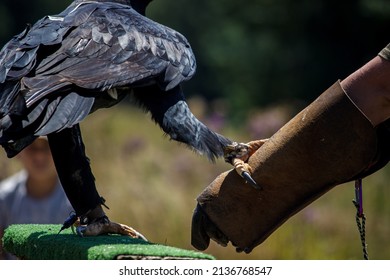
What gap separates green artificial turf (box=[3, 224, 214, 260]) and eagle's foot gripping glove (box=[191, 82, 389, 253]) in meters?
0.38

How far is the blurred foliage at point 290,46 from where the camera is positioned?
58.9 feet

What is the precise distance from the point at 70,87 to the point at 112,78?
0.76 feet

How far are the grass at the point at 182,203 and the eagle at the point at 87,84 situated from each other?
2950 mm

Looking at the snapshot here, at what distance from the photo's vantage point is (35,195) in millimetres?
6391

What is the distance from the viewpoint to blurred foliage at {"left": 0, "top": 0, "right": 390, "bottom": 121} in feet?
58.9

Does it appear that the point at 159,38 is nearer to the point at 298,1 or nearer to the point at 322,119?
the point at 322,119

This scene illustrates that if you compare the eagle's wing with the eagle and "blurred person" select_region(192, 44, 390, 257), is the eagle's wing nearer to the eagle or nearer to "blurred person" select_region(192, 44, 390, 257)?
the eagle

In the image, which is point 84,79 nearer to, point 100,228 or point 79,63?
point 79,63

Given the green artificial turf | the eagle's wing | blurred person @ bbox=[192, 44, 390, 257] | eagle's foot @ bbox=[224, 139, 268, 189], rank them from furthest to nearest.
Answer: eagle's foot @ bbox=[224, 139, 268, 189] < the eagle's wing < blurred person @ bbox=[192, 44, 390, 257] < the green artificial turf

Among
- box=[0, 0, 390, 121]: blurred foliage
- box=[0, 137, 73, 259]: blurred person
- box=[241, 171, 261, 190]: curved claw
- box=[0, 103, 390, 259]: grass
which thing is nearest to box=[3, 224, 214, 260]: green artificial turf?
box=[241, 171, 261, 190]: curved claw

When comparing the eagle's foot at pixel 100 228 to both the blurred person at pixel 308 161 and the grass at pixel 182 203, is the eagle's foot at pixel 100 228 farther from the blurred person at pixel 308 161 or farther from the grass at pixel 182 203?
the grass at pixel 182 203

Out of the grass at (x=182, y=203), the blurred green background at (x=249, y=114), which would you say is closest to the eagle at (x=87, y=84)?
the grass at (x=182, y=203)

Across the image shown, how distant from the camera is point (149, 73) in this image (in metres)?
4.49

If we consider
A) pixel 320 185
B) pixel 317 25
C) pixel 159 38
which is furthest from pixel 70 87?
pixel 317 25
